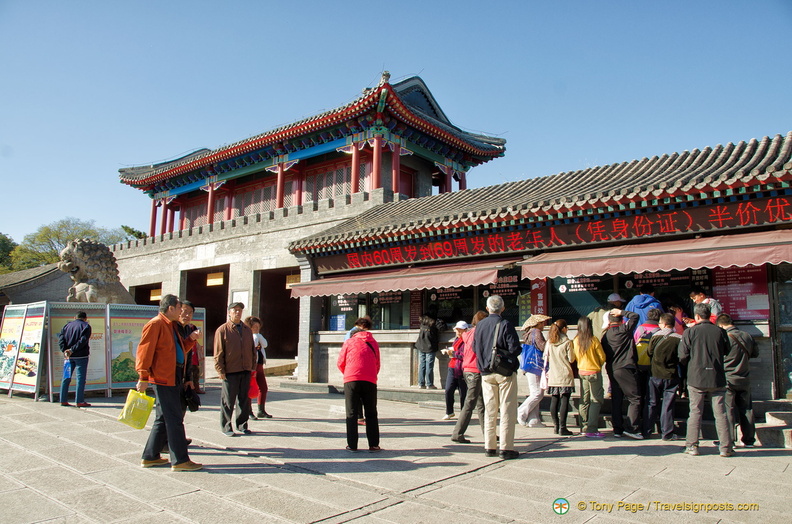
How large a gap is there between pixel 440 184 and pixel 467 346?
48.0 ft

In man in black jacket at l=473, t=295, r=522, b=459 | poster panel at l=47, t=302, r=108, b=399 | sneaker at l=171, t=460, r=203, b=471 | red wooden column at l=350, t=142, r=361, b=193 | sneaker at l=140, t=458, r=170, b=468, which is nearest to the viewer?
sneaker at l=171, t=460, r=203, b=471

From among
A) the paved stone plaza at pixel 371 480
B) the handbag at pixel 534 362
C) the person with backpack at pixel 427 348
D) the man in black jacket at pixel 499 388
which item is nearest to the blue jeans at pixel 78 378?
the paved stone plaza at pixel 371 480

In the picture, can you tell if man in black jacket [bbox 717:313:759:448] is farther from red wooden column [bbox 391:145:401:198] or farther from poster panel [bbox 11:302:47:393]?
red wooden column [bbox 391:145:401:198]

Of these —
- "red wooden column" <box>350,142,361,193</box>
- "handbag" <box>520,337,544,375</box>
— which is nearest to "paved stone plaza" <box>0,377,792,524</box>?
"handbag" <box>520,337,544,375</box>

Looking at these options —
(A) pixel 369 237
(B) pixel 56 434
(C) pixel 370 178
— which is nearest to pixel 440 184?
(C) pixel 370 178

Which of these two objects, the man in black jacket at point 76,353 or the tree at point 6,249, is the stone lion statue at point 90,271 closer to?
the man in black jacket at point 76,353

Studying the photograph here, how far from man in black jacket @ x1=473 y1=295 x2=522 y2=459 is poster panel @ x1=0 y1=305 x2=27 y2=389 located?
801 centimetres

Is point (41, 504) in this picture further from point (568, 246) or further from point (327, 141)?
point (327, 141)

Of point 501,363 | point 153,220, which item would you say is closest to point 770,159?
point 501,363

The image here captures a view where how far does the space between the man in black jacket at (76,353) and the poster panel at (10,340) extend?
67.6 inches

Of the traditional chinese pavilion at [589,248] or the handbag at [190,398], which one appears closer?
the handbag at [190,398]

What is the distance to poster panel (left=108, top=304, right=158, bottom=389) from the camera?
937 centimetres

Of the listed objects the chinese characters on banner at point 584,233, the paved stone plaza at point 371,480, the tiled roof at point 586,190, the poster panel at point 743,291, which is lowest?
the paved stone plaza at point 371,480

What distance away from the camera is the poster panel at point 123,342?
937cm
